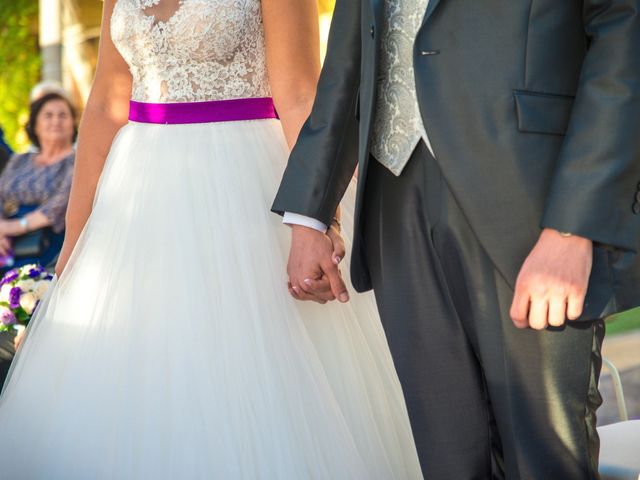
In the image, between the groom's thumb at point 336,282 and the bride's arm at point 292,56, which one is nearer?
the groom's thumb at point 336,282

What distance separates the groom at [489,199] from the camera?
1.60 m

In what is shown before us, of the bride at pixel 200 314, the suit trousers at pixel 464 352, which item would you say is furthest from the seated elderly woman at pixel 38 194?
the suit trousers at pixel 464 352

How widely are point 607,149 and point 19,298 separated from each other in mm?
2579

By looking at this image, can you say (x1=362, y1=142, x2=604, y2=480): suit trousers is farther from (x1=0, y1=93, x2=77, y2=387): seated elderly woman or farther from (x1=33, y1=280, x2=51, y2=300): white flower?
(x1=0, y1=93, x2=77, y2=387): seated elderly woman

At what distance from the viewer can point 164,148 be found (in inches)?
105

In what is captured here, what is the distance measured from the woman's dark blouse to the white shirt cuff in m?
3.87

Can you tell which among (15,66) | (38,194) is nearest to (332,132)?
(38,194)

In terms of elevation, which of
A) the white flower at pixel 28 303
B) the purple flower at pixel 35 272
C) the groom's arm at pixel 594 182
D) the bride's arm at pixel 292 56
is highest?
the bride's arm at pixel 292 56

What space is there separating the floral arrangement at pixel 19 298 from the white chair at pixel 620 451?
2029 mm

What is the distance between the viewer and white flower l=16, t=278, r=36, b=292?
3615 mm

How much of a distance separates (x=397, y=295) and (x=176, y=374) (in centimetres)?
71

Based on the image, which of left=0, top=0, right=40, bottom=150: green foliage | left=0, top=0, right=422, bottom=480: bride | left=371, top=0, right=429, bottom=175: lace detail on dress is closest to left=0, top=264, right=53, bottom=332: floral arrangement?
left=0, top=0, right=422, bottom=480: bride

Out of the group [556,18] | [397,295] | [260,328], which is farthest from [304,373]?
[556,18]

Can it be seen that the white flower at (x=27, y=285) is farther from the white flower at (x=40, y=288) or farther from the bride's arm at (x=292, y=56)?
the bride's arm at (x=292, y=56)
